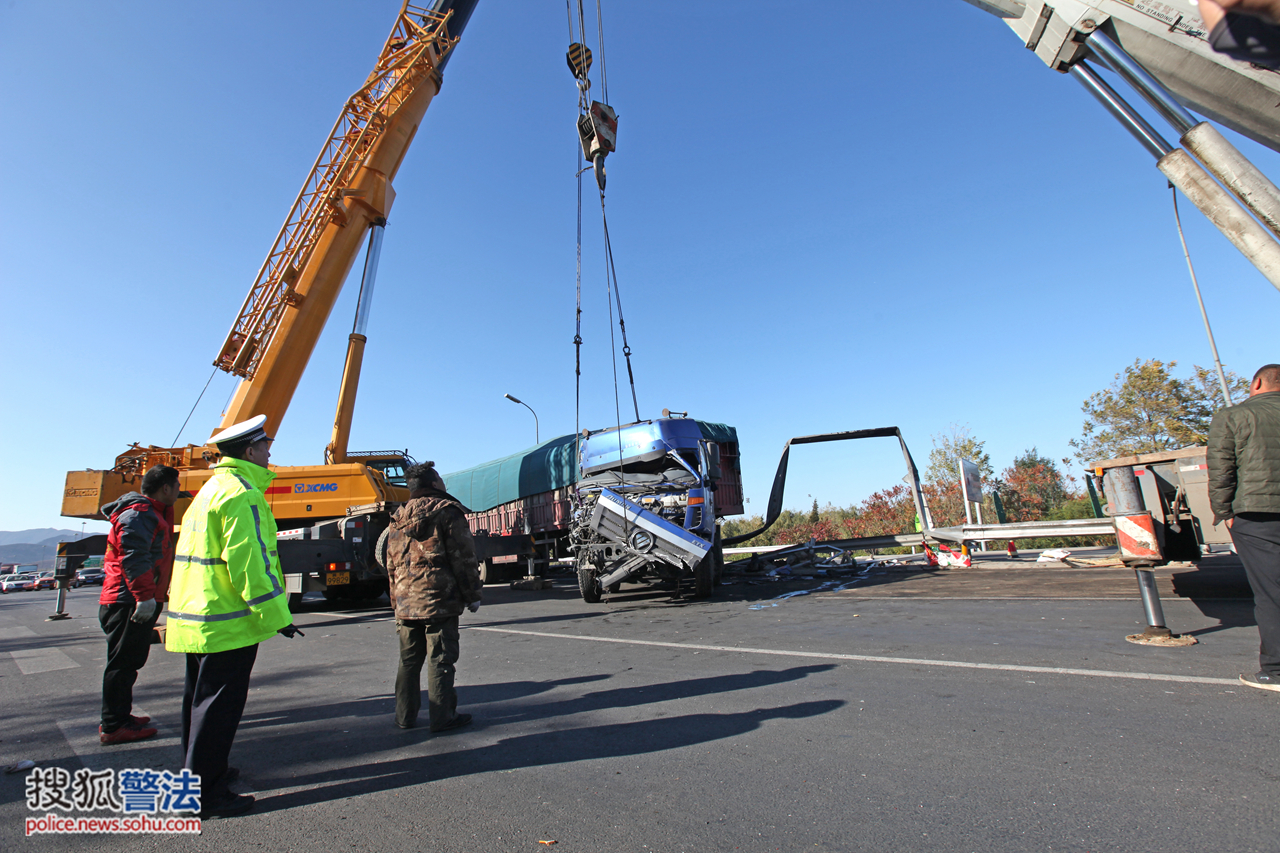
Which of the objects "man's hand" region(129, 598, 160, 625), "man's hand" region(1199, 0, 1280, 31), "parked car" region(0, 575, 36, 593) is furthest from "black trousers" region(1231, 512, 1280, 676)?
"parked car" region(0, 575, 36, 593)

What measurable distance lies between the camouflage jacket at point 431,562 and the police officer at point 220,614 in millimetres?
957

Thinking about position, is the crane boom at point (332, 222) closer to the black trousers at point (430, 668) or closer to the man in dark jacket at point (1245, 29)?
the black trousers at point (430, 668)

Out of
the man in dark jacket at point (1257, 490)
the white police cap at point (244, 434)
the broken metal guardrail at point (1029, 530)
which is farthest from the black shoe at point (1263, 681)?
the broken metal guardrail at point (1029, 530)

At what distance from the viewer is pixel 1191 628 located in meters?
5.24

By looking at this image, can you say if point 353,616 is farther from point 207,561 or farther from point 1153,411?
point 1153,411

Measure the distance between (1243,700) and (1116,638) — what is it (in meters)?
1.82

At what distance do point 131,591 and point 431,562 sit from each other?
1949mm

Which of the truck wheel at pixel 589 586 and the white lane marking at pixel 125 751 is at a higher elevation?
the truck wheel at pixel 589 586

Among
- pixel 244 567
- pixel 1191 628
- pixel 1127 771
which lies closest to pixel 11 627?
pixel 244 567

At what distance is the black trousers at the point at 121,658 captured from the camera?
12.2 feet

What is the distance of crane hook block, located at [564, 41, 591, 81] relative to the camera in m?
9.50

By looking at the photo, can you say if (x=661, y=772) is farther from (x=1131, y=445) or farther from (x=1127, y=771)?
(x=1131, y=445)

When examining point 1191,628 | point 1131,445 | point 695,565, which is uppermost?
point 1131,445

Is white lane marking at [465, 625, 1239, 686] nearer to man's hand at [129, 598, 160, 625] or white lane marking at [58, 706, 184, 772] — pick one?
white lane marking at [58, 706, 184, 772]
